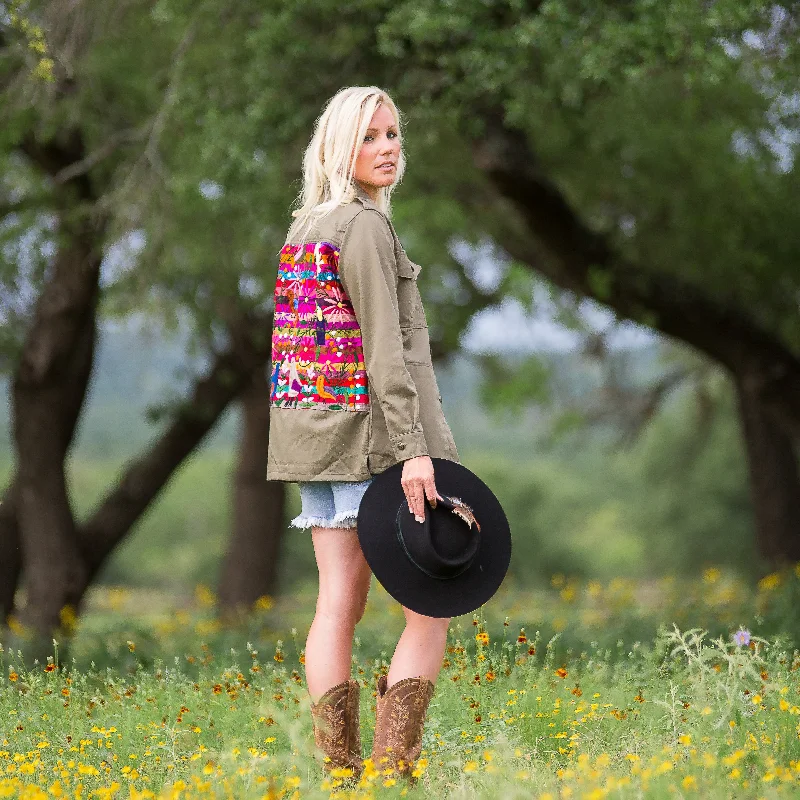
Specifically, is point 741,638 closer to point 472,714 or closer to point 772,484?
point 472,714

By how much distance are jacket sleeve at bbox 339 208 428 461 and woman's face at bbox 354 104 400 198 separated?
6.2 inches

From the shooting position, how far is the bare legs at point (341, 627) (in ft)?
11.7

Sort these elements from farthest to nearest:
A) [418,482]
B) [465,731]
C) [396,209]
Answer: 1. [396,209]
2. [465,731]
3. [418,482]

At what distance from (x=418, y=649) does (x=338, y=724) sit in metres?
0.34

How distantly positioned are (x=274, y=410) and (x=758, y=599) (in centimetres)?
498

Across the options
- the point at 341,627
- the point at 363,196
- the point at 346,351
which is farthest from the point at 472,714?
the point at 363,196

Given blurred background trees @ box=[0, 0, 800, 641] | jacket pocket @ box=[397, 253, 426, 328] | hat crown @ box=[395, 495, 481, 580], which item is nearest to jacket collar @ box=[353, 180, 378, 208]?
jacket pocket @ box=[397, 253, 426, 328]

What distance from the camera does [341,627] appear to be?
3.57 m

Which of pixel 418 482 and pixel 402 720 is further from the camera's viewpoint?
pixel 402 720

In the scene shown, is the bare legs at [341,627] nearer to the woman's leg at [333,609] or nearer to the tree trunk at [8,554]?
the woman's leg at [333,609]

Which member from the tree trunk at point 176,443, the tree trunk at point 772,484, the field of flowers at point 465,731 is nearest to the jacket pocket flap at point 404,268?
the field of flowers at point 465,731

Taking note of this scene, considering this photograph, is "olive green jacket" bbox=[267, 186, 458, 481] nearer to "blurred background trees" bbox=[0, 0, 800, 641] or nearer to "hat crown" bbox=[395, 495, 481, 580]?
"hat crown" bbox=[395, 495, 481, 580]

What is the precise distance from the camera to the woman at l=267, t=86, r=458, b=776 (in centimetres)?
349

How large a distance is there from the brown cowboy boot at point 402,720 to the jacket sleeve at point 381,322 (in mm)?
746
